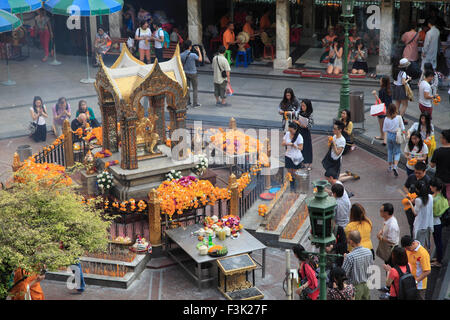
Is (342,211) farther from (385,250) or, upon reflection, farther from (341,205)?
(385,250)

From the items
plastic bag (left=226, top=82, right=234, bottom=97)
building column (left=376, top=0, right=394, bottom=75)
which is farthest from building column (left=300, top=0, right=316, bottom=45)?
plastic bag (left=226, top=82, right=234, bottom=97)

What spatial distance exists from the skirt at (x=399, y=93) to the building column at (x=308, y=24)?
A: 9672 mm

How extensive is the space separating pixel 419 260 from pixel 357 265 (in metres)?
0.93

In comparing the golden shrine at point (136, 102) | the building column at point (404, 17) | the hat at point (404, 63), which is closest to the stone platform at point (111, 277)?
the golden shrine at point (136, 102)

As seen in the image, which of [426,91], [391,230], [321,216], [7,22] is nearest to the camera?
[321,216]

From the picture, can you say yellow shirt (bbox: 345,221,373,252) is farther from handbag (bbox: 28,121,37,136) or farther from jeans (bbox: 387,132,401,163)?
handbag (bbox: 28,121,37,136)

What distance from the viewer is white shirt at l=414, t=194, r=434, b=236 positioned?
12336mm

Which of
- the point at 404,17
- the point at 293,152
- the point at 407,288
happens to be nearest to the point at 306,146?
the point at 293,152

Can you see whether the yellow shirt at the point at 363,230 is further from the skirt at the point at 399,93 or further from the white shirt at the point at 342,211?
the skirt at the point at 399,93

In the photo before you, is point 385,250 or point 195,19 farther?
point 195,19

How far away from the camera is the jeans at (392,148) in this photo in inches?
636

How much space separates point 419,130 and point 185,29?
14587 mm

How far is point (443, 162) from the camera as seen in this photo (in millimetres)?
13828

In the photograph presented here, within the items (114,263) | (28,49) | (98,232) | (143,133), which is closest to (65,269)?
(114,263)
